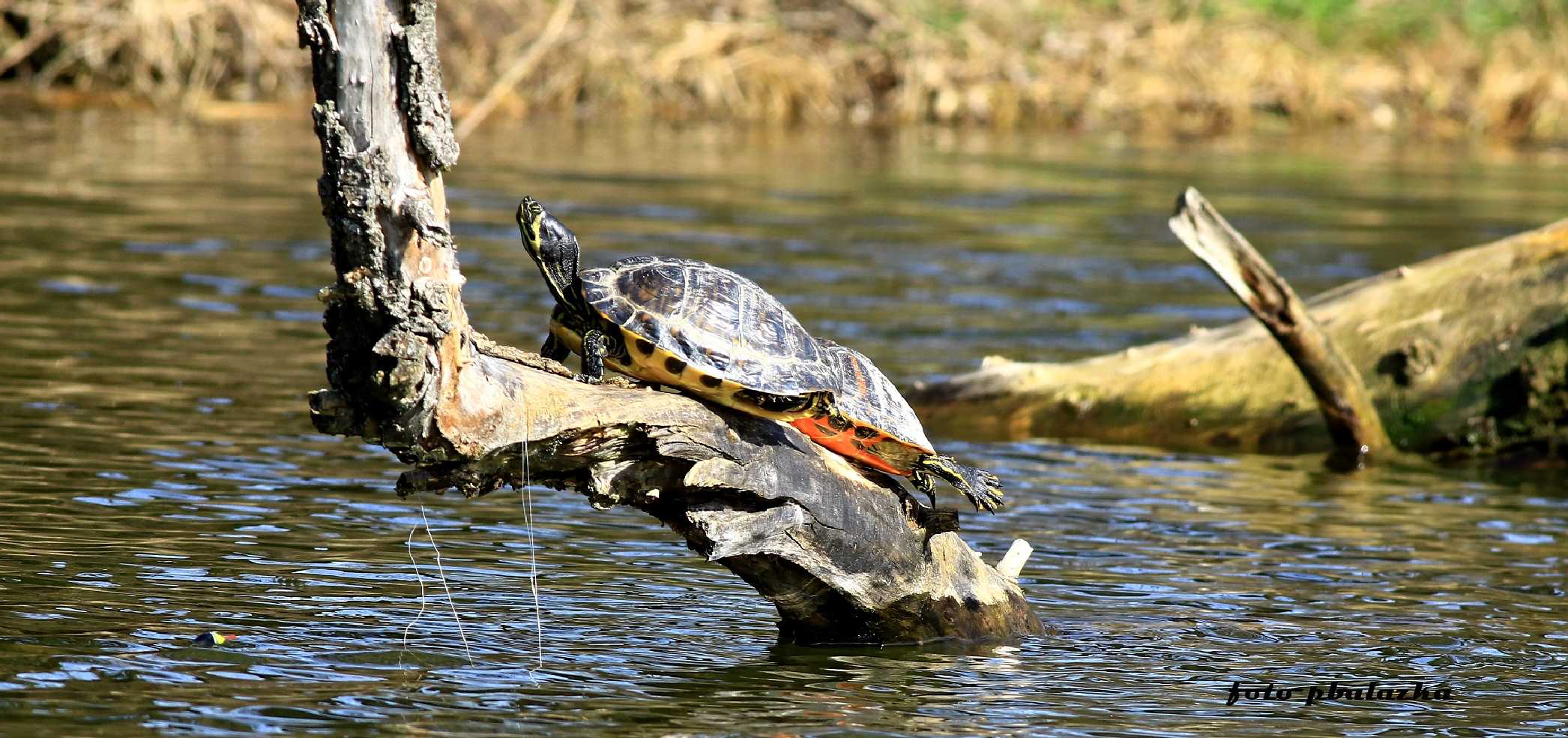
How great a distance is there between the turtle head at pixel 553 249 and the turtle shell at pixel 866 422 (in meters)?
0.69

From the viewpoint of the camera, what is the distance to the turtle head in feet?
15.9

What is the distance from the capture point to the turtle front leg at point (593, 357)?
14.9 ft

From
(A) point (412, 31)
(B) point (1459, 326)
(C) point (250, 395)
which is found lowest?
(C) point (250, 395)

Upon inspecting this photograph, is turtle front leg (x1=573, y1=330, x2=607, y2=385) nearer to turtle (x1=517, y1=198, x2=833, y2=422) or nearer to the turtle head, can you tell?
turtle (x1=517, y1=198, x2=833, y2=422)

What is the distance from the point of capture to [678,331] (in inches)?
185

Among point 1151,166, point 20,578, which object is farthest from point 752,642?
point 1151,166

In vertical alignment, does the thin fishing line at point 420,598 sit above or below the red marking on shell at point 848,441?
below

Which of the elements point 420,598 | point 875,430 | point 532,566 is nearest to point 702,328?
point 875,430

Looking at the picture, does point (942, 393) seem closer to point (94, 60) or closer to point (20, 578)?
point (20, 578)

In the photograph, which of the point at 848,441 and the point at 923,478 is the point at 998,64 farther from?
the point at 848,441

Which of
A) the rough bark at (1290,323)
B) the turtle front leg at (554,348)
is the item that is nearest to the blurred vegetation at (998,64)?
the rough bark at (1290,323)

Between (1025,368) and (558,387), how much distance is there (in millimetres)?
5350

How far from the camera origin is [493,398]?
4.07 metres

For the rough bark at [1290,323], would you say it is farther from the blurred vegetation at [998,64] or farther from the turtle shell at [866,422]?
the blurred vegetation at [998,64]
